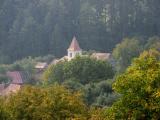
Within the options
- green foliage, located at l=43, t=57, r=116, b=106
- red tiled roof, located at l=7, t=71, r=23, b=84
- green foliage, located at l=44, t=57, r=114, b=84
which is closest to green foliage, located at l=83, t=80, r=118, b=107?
green foliage, located at l=43, t=57, r=116, b=106

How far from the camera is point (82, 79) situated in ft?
101

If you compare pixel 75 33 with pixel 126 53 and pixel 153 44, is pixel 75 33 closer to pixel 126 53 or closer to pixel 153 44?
pixel 153 44

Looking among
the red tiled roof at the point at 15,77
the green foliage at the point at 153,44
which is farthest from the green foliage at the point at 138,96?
the green foliage at the point at 153,44

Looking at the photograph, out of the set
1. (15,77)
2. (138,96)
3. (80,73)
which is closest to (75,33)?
(15,77)

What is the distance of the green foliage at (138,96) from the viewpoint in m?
9.88

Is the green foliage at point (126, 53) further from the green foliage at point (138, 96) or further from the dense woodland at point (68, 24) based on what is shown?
the green foliage at point (138, 96)

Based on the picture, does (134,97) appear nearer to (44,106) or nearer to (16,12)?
(44,106)

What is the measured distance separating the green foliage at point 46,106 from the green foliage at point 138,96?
3.84 meters

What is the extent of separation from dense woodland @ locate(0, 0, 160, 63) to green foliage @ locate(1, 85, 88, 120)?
37.6 meters

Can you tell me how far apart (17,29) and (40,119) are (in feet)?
136

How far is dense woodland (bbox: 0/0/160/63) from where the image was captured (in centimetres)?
5428

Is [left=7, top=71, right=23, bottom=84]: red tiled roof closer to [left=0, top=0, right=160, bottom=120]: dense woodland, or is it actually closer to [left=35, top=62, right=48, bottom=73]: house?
[left=0, top=0, right=160, bottom=120]: dense woodland

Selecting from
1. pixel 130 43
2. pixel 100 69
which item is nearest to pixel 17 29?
pixel 130 43

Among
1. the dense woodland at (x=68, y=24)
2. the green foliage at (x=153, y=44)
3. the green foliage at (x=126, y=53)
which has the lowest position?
the green foliage at (x=126, y=53)
